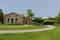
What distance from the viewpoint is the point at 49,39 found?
17234 mm

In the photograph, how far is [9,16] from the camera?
239 feet

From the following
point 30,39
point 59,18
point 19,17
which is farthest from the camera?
point 59,18

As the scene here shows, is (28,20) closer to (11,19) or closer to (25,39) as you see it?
(11,19)

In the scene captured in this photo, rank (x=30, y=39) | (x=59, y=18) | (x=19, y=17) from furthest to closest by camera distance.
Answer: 1. (x=59, y=18)
2. (x=19, y=17)
3. (x=30, y=39)

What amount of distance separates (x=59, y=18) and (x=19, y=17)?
32.2 meters

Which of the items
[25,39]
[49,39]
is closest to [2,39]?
[25,39]

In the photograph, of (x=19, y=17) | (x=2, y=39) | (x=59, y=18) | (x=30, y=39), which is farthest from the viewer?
(x=59, y=18)

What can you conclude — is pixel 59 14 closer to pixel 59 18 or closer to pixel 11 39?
pixel 59 18

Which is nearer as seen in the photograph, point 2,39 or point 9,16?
point 2,39

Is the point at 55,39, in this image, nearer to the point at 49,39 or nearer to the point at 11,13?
the point at 49,39

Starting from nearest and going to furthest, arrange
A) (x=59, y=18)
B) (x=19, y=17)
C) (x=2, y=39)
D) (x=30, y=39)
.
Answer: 1. (x=2, y=39)
2. (x=30, y=39)
3. (x=19, y=17)
4. (x=59, y=18)

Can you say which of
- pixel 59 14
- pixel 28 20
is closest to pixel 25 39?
pixel 28 20

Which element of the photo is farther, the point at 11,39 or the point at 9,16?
the point at 9,16

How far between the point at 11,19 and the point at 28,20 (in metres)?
8.22
